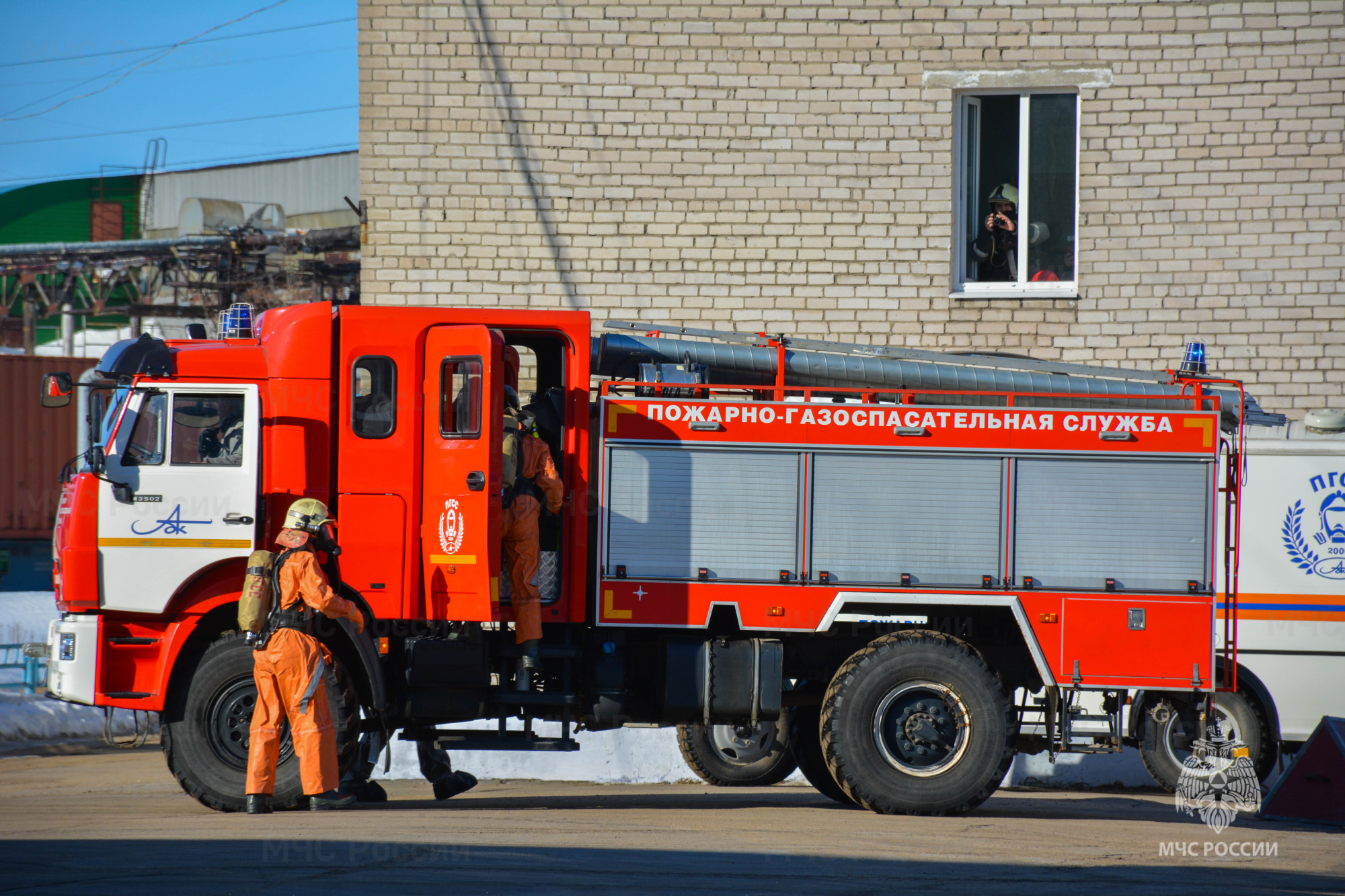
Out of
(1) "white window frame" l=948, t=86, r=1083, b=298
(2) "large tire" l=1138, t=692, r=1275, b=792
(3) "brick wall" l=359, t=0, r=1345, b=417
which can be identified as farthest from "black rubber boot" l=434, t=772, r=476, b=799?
(1) "white window frame" l=948, t=86, r=1083, b=298

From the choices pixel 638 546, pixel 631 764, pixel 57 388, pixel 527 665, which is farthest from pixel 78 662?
pixel 631 764

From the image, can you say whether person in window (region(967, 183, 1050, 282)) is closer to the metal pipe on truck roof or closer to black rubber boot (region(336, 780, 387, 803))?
the metal pipe on truck roof

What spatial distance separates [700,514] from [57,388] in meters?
4.07

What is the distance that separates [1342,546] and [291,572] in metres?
8.43

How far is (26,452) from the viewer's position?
19.6 meters

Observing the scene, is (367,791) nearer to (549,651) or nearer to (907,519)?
(549,651)

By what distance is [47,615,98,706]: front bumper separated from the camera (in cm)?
733

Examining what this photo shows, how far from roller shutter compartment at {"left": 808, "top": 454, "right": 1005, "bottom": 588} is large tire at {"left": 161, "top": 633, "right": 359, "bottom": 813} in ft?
10.5

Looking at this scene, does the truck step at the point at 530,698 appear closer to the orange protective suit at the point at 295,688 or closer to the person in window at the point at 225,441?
the orange protective suit at the point at 295,688

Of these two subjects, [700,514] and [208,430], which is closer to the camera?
[208,430]

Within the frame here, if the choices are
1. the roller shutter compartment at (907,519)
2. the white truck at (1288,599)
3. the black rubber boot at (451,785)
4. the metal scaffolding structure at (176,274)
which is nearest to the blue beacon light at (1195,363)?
the roller shutter compartment at (907,519)

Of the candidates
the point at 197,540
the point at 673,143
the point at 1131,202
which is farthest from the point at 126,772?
the point at 1131,202

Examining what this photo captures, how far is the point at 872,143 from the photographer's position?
458 inches

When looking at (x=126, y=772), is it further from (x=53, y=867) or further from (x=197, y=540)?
(x=53, y=867)
